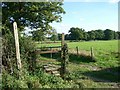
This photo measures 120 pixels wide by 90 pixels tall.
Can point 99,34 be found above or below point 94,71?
above

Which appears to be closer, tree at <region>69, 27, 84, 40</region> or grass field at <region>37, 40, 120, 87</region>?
grass field at <region>37, 40, 120, 87</region>

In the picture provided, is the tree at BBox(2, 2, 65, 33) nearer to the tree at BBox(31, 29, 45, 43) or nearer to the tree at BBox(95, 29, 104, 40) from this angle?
the tree at BBox(31, 29, 45, 43)

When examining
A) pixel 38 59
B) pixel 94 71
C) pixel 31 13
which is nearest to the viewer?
pixel 38 59

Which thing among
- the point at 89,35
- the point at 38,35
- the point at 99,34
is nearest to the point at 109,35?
the point at 99,34

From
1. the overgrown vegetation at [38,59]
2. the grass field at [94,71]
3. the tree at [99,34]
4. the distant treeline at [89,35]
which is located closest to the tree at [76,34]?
the distant treeline at [89,35]

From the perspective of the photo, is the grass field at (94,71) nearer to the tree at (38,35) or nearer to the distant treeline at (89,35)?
the tree at (38,35)

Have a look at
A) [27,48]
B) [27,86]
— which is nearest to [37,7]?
[27,48]

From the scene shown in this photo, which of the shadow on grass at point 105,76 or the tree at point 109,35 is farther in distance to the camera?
the tree at point 109,35

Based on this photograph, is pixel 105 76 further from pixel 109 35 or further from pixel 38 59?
pixel 109 35

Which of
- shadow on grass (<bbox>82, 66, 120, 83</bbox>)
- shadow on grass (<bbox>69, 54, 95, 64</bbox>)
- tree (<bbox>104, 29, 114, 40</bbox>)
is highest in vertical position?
tree (<bbox>104, 29, 114, 40</bbox>)

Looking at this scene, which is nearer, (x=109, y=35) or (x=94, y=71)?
(x=94, y=71)

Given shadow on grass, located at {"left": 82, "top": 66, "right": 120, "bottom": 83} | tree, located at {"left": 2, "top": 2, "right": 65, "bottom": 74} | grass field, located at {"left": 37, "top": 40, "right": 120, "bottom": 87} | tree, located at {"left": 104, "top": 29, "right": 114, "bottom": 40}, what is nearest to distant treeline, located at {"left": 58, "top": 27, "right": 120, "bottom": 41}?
tree, located at {"left": 104, "top": 29, "right": 114, "bottom": 40}

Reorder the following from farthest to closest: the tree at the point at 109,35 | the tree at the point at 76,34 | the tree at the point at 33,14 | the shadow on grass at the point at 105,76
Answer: the tree at the point at 109,35
the tree at the point at 76,34
the tree at the point at 33,14
the shadow on grass at the point at 105,76

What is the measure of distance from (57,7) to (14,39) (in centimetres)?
→ 1639
